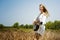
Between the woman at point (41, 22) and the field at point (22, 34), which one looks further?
the field at point (22, 34)

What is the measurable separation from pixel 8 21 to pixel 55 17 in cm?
75

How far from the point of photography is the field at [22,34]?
2844 mm

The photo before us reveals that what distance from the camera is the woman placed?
2.72 meters

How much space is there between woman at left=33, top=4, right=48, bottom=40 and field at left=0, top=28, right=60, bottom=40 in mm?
97

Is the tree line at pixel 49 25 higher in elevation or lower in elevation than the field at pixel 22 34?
higher

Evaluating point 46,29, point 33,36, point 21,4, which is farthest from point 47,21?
point 21,4

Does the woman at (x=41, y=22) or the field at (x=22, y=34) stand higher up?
the woman at (x=41, y=22)

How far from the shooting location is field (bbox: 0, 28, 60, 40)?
2.84 meters

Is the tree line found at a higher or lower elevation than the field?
higher

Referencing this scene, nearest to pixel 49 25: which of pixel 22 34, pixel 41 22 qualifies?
pixel 41 22

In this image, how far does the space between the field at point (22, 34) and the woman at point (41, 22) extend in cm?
10

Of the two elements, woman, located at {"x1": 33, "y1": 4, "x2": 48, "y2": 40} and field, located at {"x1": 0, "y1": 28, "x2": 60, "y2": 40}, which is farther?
field, located at {"x1": 0, "y1": 28, "x2": 60, "y2": 40}

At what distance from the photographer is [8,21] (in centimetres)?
300

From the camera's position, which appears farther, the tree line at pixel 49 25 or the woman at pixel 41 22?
the tree line at pixel 49 25
